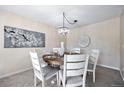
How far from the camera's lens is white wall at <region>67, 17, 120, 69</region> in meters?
3.63

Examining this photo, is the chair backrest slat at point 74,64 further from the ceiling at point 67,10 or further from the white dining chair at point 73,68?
the ceiling at point 67,10

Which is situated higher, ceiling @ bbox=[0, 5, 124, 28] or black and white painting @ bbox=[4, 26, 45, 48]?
ceiling @ bbox=[0, 5, 124, 28]

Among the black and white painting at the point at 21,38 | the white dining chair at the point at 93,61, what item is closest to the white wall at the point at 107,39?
the white dining chair at the point at 93,61

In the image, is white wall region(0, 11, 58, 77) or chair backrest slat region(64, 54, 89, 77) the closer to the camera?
chair backrest slat region(64, 54, 89, 77)

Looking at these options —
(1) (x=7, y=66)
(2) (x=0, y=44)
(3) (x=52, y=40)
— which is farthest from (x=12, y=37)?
(3) (x=52, y=40)

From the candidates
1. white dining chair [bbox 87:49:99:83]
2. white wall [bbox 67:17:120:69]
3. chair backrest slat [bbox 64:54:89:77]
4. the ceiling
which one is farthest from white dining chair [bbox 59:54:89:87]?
white wall [bbox 67:17:120:69]

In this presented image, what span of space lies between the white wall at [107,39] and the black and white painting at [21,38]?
2599 millimetres

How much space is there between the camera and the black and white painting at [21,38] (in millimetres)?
2885

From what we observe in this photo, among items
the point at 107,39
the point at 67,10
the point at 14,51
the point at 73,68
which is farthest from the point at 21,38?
the point at 107,39

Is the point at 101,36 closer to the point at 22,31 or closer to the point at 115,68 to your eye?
the point at 115,68

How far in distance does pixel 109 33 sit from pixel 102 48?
0.74 meters

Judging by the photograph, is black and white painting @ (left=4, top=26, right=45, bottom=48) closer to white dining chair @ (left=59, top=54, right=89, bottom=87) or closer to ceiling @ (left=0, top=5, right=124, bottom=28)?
ceiling @ (left=0, top=5, right=124, bottom=28)

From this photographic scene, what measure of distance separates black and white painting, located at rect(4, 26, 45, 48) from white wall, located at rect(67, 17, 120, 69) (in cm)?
260

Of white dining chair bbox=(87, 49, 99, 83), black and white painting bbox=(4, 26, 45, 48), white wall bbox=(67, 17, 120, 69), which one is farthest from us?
white wall bbox=(67, 17, 120, 69)
